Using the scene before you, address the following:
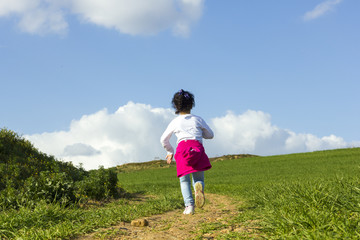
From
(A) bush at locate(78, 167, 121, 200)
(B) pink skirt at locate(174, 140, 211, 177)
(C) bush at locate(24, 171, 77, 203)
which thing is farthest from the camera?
(A) bush at locate(78, 167, 121, 200)

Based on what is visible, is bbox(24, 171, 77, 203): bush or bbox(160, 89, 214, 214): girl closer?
bbox(160, 89, 214, 214): girl

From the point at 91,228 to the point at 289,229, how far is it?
2940 millimetres

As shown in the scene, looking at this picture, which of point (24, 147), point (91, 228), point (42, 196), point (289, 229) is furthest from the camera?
point (24, 147)

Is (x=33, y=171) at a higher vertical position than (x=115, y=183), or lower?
higher

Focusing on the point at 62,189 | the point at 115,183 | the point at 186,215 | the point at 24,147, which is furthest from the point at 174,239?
the point at 24,147

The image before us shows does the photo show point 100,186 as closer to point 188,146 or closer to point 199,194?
point 188,146

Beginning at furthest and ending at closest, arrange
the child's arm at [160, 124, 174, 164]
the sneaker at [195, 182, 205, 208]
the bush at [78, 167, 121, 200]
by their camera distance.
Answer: the bush at [78, 167, 121, 200], the child's arm at [160, 124, 174, 164], the sneaker at [195, 182, 205, 208]

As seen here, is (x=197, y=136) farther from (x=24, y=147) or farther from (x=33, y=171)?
(x=24, y=147)

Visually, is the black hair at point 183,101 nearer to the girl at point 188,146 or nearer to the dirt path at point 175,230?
the girl at point 188,146

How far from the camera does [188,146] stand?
19.9 feet

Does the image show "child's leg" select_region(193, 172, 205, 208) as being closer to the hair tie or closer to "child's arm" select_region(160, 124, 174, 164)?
"child's arm" select_region(160, 124, 174, 164)

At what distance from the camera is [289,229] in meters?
3.78

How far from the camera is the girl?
5.99 m

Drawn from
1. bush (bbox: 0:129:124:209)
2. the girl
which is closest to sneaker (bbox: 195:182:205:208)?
the girl
